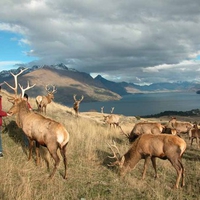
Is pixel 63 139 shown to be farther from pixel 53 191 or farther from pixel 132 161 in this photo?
pixel 132 161

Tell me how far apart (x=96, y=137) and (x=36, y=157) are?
504 centimetres

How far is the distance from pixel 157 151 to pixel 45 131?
131 inches

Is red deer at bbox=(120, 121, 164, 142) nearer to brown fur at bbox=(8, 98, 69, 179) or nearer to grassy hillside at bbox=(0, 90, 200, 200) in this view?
grassy hillside at bbox=(0, 90, 200, 200)

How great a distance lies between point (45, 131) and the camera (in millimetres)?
7945

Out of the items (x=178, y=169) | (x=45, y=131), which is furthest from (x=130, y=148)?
(x=45, y=131)

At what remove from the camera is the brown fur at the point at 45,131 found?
7711mm

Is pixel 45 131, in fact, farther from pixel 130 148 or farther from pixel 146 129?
pixel 146 129

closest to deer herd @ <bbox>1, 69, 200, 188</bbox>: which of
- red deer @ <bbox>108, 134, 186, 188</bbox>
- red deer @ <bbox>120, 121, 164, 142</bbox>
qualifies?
red deer @ <bbox>108, 134, 186, 188</bbox>

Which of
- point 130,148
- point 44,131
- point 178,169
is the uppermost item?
point 44,131

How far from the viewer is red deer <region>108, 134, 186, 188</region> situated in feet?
25.2

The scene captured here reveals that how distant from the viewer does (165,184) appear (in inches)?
313

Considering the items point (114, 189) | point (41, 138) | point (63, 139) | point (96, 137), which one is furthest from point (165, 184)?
point (96, 137)

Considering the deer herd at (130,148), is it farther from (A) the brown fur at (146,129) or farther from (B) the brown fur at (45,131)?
(A) the brown fur at (146,129)

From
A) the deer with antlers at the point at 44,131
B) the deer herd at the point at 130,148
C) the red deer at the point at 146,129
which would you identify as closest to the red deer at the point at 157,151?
the deer herd at the point at 130,148
